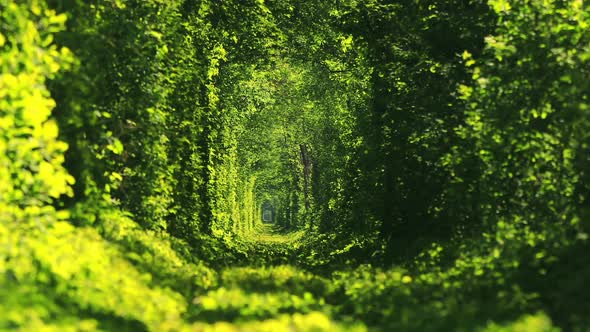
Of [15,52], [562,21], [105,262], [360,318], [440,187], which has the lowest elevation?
[360,318]

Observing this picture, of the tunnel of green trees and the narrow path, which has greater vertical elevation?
the tunnel of green trees

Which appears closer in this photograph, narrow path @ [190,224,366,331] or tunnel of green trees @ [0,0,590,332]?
narrow path @ [190,224,366,331]

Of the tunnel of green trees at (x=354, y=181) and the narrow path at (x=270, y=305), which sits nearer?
the narrow path at (x=270, y=305)

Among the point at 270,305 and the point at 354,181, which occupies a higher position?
the point at 354,181

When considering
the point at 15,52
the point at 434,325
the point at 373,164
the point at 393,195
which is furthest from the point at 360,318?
the point at 373,164

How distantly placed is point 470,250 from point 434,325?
510 cm

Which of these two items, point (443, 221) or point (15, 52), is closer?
point (15, 52)

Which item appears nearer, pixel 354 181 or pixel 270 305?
pixel 270 305

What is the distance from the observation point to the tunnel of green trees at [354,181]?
287 inches

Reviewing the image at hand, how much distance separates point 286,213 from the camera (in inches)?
2795

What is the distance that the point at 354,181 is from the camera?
21109 millimetres

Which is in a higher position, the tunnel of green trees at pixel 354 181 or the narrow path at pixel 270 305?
the tunnel of green trees at pixel 354 181

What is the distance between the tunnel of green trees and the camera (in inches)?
287

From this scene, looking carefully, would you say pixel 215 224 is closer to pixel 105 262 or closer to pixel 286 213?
pixel 105 262
